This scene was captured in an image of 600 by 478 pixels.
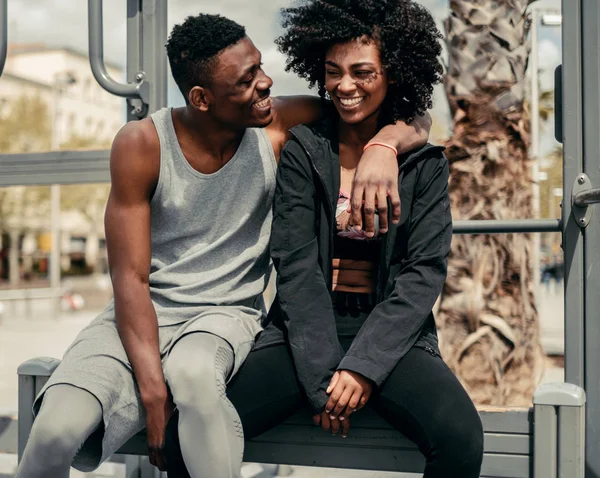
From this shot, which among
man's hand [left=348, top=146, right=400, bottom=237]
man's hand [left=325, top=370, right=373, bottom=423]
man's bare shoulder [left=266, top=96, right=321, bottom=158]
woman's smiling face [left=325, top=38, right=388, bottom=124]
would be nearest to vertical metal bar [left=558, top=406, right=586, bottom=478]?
man's hand [left=325, top=370, right=373, bottom=423]

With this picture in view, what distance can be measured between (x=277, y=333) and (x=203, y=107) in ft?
2.05

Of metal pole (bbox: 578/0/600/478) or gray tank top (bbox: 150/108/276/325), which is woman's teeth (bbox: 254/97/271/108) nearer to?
gray tank top (bbox: 150/108/276/325)

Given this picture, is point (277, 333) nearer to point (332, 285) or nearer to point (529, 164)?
point (332, 285)

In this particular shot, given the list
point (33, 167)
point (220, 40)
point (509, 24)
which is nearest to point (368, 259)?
point (220, 40)

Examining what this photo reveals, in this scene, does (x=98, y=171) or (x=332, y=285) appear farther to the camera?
(x=98, y=171)

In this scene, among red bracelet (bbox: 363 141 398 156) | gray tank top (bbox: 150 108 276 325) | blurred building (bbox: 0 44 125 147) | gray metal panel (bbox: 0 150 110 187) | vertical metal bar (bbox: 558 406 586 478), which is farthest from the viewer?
blurred building (bbox: 0 44 125 147)

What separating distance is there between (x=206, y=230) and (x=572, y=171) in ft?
3.36

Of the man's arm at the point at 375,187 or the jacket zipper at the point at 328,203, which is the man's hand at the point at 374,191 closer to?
the man's arm at the point at 375,187

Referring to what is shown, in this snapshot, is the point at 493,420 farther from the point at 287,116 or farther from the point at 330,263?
the point at 287,116

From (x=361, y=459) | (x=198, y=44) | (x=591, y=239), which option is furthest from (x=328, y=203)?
(x=591, y=239)

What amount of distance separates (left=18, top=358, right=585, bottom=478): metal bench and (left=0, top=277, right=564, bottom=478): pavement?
120 centimetres

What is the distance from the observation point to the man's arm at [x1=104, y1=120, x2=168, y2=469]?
181 centimetres

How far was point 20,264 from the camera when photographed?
43406mm

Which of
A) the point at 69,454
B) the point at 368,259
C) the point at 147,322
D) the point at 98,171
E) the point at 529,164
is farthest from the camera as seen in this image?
the point at 529,164
